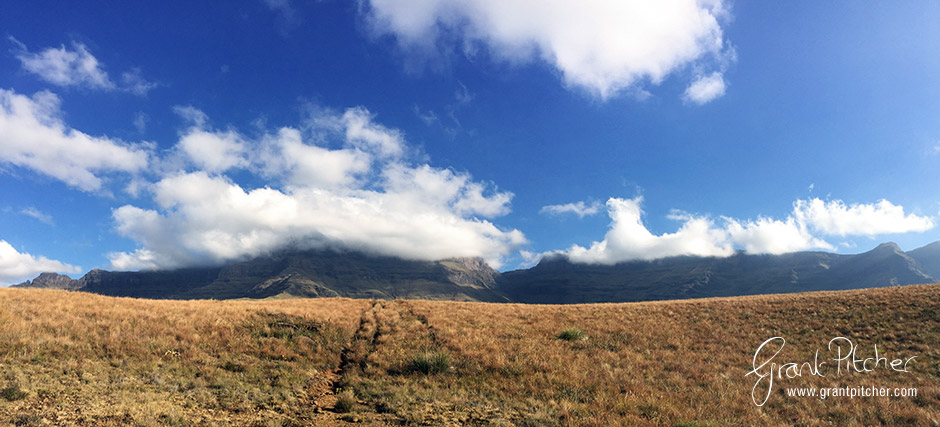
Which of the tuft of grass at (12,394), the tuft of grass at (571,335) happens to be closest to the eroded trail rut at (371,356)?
the tuft of grass at (12,394)

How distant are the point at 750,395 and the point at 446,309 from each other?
23544 mm

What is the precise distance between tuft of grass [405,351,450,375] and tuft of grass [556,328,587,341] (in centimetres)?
910

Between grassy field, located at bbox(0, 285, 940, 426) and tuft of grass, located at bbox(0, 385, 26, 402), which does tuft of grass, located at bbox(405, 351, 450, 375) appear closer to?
grassy field, located at bbox(0, 285, 940, 426)

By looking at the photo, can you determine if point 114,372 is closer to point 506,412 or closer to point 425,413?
point 425,413

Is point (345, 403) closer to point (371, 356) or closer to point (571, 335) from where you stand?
point (371, 356)

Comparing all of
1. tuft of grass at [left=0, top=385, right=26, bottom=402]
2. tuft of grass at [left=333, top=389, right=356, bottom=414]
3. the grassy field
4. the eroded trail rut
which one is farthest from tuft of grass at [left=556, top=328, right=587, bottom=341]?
tuft of grass at [left=0, top=385, right=26, bottom=402]

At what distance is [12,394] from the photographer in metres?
10.8

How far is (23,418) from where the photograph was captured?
9.48 meters

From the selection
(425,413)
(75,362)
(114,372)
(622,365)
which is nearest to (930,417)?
(622,365)

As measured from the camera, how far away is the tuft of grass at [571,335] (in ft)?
76.6

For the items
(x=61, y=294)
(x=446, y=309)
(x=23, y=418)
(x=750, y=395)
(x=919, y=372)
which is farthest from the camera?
(x=446, y=309)

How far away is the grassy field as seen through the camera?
11867mm
